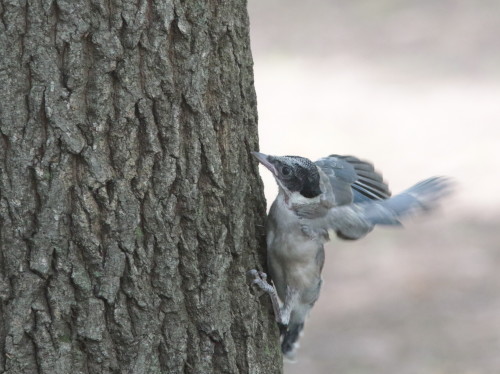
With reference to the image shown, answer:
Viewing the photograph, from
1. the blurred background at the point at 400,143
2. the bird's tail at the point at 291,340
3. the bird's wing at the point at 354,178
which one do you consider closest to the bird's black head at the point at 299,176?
the bird's wing at the point at 354,178

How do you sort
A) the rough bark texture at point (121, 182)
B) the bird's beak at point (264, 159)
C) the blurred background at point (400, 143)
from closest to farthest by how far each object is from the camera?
the rough bark texture at point (121, 182) < the bird's beak at point (264, 159) < the blurred background at point (400, 143)

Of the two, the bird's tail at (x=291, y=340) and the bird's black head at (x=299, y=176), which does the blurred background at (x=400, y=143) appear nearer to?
the bird's tail at (x=291, y=340)

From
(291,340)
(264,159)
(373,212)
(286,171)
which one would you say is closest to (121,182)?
(264,159)

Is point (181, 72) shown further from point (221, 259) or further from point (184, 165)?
point (221, 259)

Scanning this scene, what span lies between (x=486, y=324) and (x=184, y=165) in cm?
549

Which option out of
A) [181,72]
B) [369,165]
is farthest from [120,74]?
[369,165]

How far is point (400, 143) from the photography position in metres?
12.6

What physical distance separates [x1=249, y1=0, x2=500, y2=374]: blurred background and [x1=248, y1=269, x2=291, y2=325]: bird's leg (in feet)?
8.57

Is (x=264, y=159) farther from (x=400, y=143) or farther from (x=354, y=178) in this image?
(x=400, y=143)

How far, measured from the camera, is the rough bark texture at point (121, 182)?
369 cm

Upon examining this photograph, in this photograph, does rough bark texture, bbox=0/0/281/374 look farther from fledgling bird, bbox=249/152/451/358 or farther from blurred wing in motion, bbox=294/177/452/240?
blurred wing in motion, bbox=294/177/452/240

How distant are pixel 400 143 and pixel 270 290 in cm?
842

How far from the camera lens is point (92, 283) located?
3873 millimetres

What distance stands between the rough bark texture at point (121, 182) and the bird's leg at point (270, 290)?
0.17m
